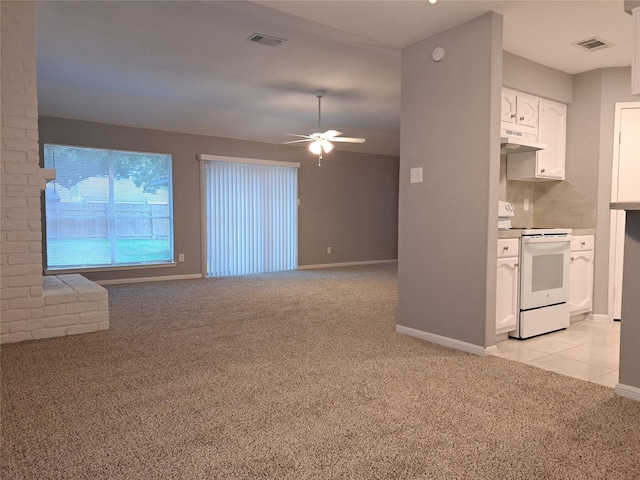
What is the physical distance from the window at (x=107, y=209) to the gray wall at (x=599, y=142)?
5.56m

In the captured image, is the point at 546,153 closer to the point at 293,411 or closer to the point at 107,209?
the point at 293,411

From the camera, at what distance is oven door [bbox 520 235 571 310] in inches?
143

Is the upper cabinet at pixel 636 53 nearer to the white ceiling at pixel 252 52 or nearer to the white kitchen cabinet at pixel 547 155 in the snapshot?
the white ceiling at pixel 252 52

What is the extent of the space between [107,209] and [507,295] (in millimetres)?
5516

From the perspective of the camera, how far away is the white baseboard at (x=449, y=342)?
3225mm

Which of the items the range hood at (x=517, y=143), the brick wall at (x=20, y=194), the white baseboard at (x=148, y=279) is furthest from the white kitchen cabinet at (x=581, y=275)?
the white baseboard at (x=148, y=279)

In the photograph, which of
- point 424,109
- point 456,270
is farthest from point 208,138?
point 456,270

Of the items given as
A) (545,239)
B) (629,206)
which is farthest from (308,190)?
(629,206)

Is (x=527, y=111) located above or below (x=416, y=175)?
above

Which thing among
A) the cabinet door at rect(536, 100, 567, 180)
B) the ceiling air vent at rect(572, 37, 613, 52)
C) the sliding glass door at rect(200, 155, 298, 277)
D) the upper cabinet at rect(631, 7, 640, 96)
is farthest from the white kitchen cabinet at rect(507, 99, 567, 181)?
the sliding glass door at rect(200, 155, 298, 277)

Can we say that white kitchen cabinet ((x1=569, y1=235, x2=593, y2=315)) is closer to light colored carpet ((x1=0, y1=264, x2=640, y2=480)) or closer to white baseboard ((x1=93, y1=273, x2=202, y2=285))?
light colored carpet ((x1=0, y1=264, x2=640, y2=480))

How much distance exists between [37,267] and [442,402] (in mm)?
3148

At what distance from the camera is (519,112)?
403cm

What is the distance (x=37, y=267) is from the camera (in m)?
3.54
